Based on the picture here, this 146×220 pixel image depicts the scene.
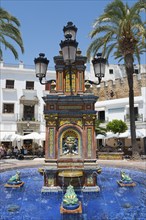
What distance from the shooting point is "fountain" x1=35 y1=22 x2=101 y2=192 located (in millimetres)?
7602

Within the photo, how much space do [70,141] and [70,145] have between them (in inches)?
5.3

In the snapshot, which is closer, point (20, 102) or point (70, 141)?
point (70, 141)

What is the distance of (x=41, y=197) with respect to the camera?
6.96m

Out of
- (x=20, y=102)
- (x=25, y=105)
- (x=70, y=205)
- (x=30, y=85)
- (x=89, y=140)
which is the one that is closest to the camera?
(x=70, y=205)

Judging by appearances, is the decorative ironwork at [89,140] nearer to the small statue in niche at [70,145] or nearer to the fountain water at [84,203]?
the small statue in niche at [70,145]

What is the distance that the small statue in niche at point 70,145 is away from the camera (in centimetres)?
777

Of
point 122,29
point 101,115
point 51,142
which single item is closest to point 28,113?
point 101,115

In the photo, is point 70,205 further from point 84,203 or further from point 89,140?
point 89,140

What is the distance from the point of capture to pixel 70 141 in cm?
778

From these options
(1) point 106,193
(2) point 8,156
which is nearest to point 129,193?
(1) point 106,193

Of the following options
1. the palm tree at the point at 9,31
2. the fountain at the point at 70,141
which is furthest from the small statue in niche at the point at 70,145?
the palm tree at the point at 9,31

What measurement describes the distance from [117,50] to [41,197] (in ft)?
52.0

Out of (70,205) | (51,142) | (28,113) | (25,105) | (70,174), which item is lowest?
(70,205)

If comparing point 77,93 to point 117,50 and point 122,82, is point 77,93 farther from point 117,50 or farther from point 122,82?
point 122,82
